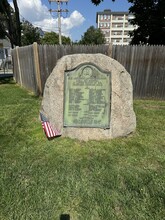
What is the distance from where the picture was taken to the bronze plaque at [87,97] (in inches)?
150

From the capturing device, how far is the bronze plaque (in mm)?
3820

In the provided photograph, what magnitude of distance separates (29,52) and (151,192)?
7.15 m

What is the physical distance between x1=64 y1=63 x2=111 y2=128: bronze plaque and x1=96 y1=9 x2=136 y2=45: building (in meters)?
81.8

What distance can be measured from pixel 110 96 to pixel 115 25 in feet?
287

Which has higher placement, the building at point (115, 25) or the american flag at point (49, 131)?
the building at point (115, 25)

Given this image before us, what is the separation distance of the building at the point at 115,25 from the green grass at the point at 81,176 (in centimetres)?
8225

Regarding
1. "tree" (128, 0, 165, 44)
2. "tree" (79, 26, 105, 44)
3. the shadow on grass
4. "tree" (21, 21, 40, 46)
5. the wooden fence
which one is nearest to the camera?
the shadow on grass

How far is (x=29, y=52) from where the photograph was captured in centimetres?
800

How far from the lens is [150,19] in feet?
51.0

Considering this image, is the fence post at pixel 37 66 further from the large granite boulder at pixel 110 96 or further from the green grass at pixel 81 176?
the large granite boulder at pixel 110 96

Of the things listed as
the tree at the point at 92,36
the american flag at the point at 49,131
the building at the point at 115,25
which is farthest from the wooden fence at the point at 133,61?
the building at the point at 115,25

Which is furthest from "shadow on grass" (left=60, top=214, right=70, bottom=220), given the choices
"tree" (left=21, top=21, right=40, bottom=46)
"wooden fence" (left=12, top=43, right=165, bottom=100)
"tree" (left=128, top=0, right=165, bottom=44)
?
"tree" (left=21, top=21, right=40, bottom=46)

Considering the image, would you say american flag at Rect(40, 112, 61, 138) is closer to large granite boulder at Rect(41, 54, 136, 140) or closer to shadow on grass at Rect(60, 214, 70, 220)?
large granite boulder at Rect(41, 54, 136, 140)

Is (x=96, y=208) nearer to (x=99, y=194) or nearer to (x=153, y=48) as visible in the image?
(x=99, y=194)
